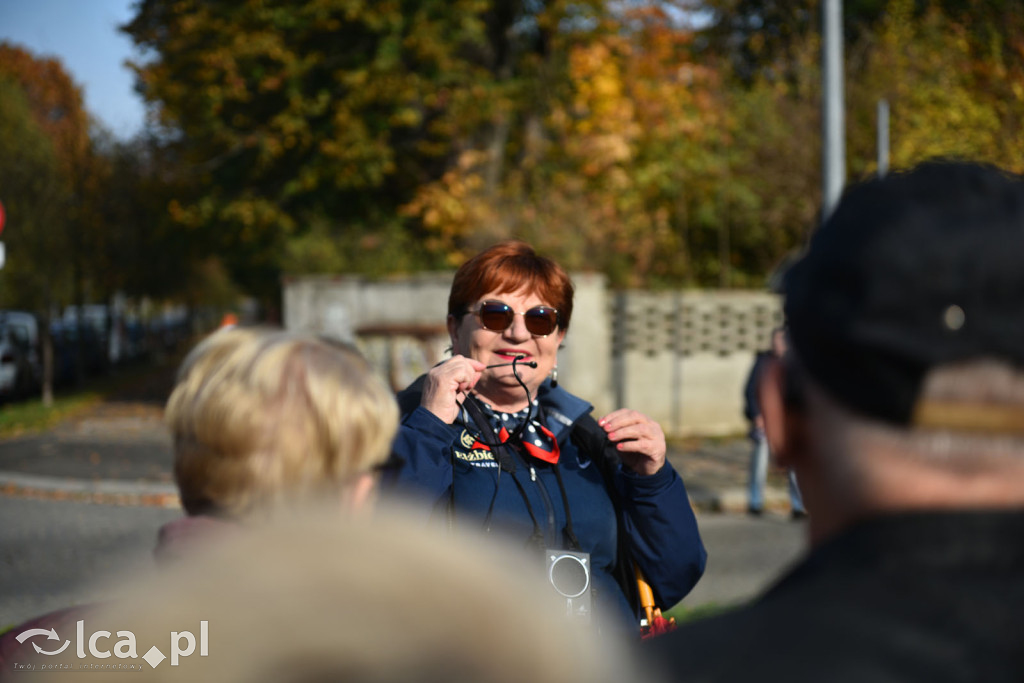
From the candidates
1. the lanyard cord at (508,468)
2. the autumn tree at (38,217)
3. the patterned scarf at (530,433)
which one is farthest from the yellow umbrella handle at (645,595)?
the autumn tree at (38,217)

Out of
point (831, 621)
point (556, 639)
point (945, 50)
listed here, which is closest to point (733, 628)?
point (831, 621)

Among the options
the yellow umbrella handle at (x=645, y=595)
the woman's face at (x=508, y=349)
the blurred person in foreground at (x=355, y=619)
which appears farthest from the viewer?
the woman's face at (x=508, y=349)

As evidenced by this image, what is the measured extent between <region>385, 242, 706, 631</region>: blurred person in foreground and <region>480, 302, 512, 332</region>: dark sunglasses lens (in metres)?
0.25

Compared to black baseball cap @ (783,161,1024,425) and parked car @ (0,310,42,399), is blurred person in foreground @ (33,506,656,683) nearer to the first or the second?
black baseball cap @ (783,161,1024,425)

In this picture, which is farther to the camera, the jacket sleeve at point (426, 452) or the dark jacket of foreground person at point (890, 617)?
the jacket sleeve at point (426, 452)

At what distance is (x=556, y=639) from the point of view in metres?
0.81

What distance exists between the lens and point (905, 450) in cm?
102

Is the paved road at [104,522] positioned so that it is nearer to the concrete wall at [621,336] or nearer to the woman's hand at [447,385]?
the concrete wall at [621,336]

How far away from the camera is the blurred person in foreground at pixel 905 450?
91cm

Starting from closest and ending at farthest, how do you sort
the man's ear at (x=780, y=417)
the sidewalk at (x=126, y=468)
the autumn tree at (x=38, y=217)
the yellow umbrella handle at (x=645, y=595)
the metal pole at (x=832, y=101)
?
1. the man's ear at (x=780, y=417)
2. the yellow umbrella handle at (x=645, y=595)
3. the sidewalk at (x=126, y=468)
4. the metal pole at (x=832, y=101)
5. the autumn tree at (x=38, y=217)

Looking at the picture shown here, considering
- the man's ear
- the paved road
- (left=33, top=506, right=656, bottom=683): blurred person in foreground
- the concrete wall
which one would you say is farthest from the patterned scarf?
the concrete wall

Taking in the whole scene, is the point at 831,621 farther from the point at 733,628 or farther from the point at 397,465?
the point at 397,465

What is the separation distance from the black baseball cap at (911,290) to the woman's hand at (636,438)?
1286 mm

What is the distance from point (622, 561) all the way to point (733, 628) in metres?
1.57
